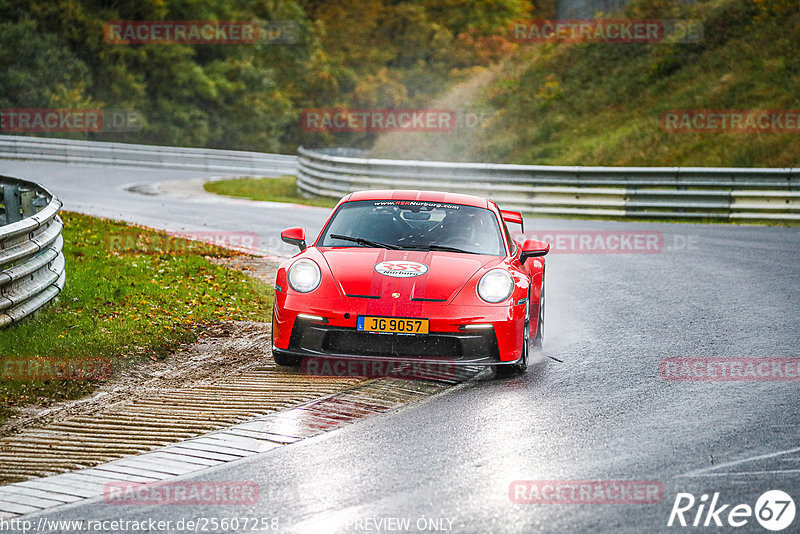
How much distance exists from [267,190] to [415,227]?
19.8 m

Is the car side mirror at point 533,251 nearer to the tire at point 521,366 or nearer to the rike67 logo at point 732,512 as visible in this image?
the tire at point 521,366

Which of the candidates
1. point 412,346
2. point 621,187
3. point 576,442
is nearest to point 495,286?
point 412,346

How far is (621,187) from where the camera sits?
20234mm

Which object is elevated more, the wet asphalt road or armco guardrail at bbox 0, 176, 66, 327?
armco guardrail at bbox 0, 176, 66, 327

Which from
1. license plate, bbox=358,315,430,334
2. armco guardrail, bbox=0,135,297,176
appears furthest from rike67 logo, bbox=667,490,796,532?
armco guardrail, bbox=0,135,297,176

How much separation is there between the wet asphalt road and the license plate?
1.74 feet

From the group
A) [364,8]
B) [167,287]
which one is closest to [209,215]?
[167,287]

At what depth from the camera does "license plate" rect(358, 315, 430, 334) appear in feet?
24.3

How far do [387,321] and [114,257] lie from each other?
673cm

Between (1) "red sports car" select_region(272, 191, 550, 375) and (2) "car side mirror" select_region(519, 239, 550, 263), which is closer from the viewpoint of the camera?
(1) "red sports car" select_region(272, 191, 550, 375)

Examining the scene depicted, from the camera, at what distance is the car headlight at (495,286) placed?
25.2 feet

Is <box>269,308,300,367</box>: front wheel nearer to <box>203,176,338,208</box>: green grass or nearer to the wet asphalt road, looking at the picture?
the wet asphalt road

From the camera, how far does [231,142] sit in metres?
56.5

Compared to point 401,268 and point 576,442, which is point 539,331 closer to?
point 401,268
